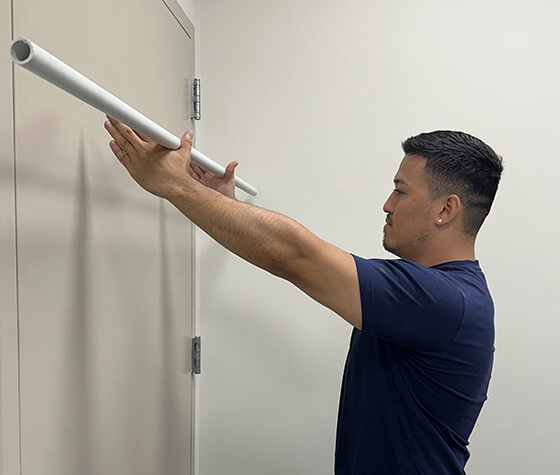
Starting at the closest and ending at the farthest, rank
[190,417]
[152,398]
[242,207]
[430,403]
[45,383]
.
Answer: [45,383], [242,207], [430,403], [152,398], [190,417]

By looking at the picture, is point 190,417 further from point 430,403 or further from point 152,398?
point 430,403

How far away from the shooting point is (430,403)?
1.01 metres

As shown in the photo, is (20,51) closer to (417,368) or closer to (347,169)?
(417,368)

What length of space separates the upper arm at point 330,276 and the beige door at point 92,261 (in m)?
0.34

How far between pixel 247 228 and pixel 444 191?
0.44m

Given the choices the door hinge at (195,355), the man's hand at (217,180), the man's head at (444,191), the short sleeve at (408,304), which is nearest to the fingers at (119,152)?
the man's hand at (217,180)

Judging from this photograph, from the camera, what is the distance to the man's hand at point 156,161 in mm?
821

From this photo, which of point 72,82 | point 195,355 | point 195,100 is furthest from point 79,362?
point 195,100

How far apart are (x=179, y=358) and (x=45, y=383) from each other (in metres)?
0.66

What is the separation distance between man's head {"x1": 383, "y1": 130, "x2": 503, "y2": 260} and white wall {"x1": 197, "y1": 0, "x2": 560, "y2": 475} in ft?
1.36

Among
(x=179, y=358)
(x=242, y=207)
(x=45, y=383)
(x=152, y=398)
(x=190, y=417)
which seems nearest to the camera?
(x=45, y=383)

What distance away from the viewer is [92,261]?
2.83 feet

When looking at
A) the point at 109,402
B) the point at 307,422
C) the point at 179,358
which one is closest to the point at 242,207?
the point at 109,402

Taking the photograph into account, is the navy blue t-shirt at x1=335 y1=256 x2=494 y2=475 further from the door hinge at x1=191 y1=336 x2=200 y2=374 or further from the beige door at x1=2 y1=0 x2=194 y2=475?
the door hinge at x1=191 y1=336 x2=200 y2=374
